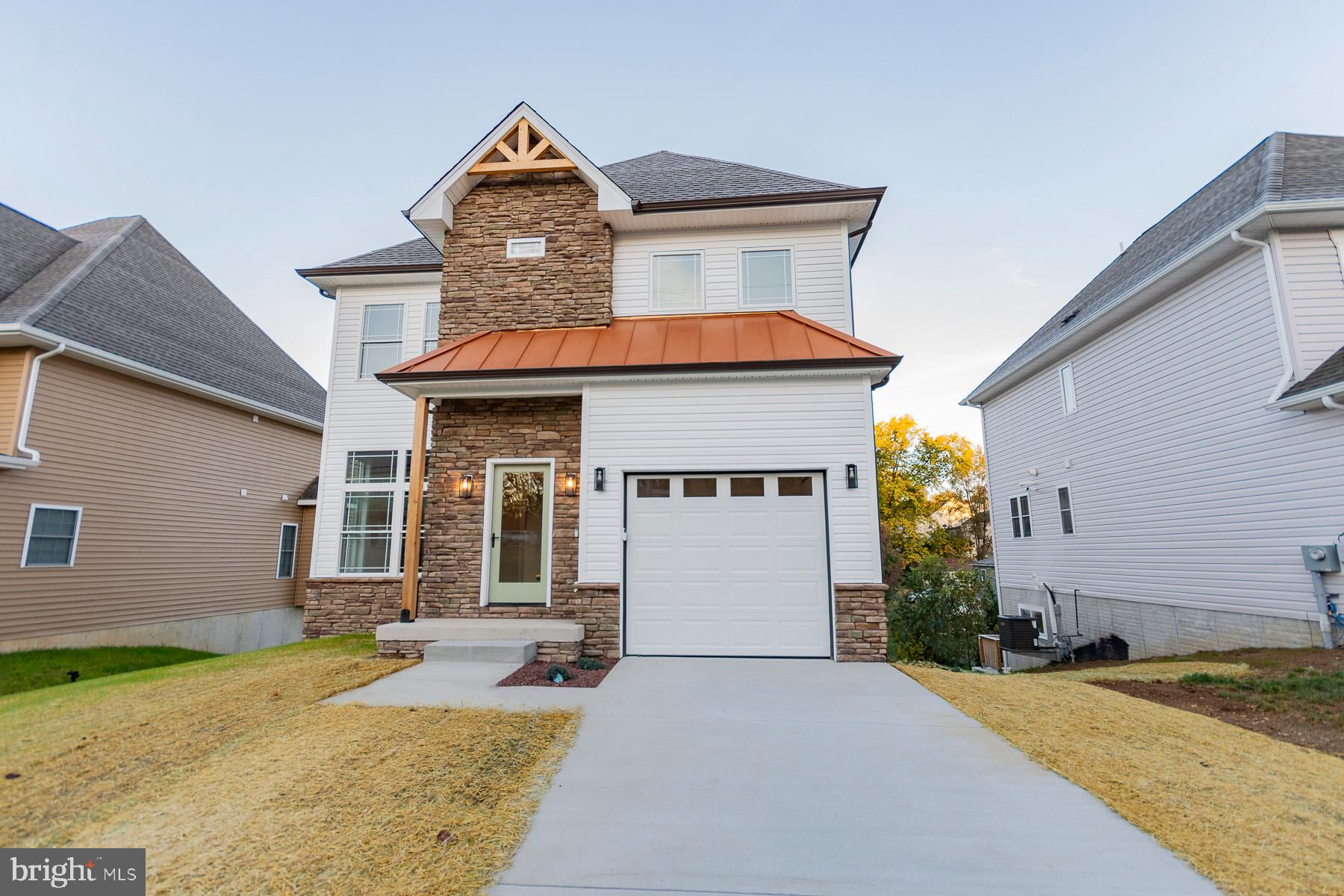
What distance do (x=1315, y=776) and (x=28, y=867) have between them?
23.8 feet

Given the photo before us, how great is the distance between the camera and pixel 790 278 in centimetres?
940

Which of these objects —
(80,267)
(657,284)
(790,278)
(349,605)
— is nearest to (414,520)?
(349,605)

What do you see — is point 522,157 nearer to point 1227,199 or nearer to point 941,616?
point 1227,199

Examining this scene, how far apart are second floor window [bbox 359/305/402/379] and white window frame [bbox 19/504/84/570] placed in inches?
208

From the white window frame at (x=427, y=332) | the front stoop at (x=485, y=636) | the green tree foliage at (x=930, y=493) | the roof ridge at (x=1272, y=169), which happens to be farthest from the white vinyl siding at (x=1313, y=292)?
the green tree foliage at (x=930, y=493)

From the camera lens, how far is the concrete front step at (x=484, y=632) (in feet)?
23.8

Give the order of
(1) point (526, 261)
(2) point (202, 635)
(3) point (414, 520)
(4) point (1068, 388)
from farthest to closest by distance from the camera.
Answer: (4) point (1068, 388) < (2) point (202, 635) < (1) point (526, 261) < (3) point (414, 520)

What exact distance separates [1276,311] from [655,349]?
851 centimetres

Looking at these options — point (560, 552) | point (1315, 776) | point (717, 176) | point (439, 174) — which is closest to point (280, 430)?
point (439, 174)

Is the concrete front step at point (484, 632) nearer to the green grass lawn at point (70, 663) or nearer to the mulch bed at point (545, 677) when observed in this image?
the mulch bed at point (545, 677)

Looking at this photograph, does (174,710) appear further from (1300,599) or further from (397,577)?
(1300,599)

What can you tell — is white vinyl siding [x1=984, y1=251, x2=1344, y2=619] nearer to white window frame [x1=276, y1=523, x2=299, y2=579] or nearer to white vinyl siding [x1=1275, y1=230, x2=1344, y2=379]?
white vinyl siding [x1=1275, y1=230, x2=1344, y2=379]

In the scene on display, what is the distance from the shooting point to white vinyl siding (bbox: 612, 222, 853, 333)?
9234mm

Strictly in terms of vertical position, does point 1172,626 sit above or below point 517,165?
below
